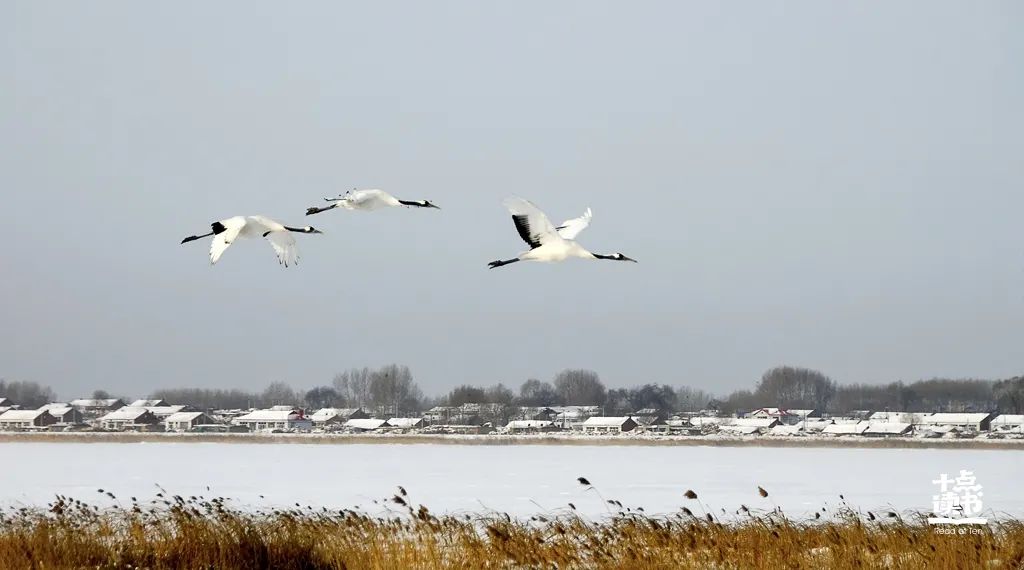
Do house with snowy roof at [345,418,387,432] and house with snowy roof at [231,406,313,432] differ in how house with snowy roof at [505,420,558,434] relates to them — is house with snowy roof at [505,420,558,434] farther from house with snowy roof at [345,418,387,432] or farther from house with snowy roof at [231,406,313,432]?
house with snowy roof at [231,406,313,432]

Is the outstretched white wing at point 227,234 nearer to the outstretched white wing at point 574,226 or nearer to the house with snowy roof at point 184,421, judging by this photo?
the outstretched white wing at point 574,226

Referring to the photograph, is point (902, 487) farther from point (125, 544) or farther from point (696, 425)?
point (696, 425)

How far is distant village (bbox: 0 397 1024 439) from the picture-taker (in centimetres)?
13438

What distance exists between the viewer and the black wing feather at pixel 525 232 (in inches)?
542

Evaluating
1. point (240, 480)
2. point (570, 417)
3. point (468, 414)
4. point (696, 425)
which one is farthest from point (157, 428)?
point (240, 480)

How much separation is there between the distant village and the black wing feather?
11884 cm

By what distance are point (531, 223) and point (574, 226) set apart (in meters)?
2.93

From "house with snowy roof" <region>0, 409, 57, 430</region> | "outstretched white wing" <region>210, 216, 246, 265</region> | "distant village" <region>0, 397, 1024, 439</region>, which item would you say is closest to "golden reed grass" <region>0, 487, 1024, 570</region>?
"outstretched white wing" <region>210, 216, 246, 265</region>

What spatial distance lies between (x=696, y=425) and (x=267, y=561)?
13822 centimetres

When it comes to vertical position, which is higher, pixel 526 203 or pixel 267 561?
pixel 526 203

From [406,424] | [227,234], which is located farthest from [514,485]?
[406,424]

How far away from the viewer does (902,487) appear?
40.3 metres

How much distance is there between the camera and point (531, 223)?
1379 cm

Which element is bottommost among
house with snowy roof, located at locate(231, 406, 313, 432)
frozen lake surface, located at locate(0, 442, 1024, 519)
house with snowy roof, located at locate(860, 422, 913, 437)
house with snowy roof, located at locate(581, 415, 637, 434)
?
frozen lake surface, located at locate(0, 442, 1024, 519)
